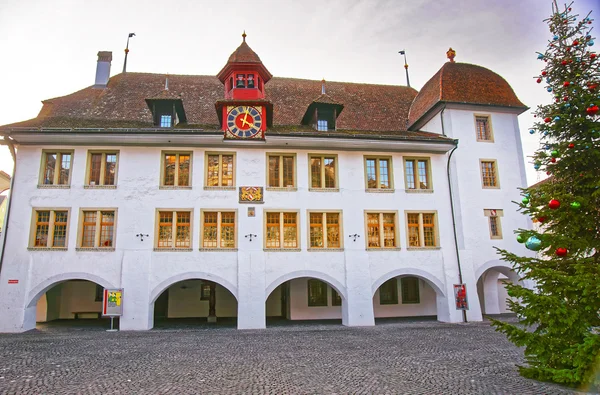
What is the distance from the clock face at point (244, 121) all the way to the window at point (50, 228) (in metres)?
7.68

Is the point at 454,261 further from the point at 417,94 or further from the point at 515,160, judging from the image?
the point at 417,94

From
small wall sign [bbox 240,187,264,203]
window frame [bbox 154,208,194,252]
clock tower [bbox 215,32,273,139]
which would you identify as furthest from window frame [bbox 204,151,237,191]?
window frame [bbox 154,208,194,252]

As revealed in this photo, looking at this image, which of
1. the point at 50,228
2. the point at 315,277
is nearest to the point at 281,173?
the point at 315,277

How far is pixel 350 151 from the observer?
18.4 meters

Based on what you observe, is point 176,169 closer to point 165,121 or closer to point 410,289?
point 165,121

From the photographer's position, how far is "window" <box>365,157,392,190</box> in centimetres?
1845

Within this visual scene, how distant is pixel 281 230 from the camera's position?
56.9ft

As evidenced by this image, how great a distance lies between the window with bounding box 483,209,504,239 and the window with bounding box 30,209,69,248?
59.7 feet

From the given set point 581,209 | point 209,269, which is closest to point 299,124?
point 209,269

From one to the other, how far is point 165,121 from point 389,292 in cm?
1358

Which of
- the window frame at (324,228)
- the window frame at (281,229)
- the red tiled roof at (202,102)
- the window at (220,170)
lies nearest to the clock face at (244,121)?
the window at (220,170)

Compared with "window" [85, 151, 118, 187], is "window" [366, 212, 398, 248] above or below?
below

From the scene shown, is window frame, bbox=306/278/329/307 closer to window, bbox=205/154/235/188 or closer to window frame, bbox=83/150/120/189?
window, bbox=205/154/235/188

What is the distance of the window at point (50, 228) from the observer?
16453mm
